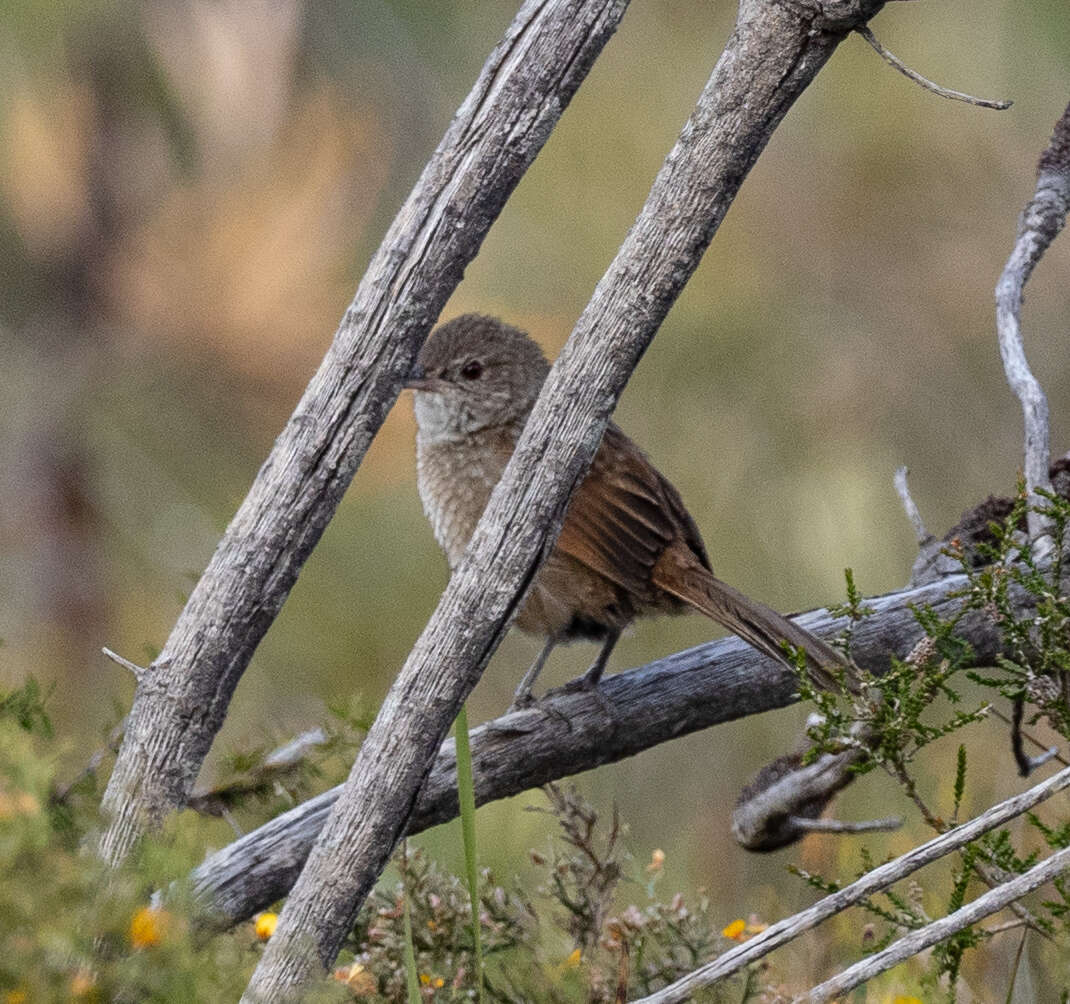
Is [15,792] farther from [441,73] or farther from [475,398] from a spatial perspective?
[441,73]

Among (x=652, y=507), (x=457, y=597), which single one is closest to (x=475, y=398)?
(x=652, y=507)

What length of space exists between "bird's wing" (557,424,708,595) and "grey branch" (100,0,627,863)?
3.78 feet

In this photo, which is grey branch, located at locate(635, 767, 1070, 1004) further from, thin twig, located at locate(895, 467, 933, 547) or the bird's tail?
thin twig, located at locate(895, 467, 933, 547)

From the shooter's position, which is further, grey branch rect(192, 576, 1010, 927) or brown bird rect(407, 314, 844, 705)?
brown bird rect(407, 314, 844, 705)

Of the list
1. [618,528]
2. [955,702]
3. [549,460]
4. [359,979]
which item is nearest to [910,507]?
[618,528]

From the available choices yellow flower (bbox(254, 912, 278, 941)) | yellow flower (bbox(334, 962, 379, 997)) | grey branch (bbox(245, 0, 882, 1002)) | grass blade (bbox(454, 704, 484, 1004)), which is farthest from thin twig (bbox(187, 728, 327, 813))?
grass blade (bbox(454, 704, 484, 1004))

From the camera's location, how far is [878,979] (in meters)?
1.91

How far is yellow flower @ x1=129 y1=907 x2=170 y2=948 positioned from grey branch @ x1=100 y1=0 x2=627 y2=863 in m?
0.53

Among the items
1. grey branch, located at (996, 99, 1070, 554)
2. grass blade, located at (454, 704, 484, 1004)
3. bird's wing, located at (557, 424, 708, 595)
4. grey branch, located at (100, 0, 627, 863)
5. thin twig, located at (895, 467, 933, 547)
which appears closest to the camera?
grass blade, located at (454, 704, 484, 1004)

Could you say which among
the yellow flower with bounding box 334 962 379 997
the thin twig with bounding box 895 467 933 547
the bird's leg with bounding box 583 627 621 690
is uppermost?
the thin twig with bounding box 895 467 933 547

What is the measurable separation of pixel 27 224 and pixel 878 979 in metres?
2.61

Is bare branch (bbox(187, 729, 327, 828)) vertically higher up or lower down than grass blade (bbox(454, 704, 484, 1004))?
lower down

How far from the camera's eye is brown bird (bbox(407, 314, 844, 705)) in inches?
114

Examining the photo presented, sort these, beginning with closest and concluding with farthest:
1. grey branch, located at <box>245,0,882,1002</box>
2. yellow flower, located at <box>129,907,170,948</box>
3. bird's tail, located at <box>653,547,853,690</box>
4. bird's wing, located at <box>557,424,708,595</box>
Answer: yellow flower, located at <box>129,907,170,948</box> → grey branch, located at <box>245,0,882,1002</box> → bird's tail, located at <box>653,547,853,690</box> → bird's wing, located at <box>557,424,708,595</box>
